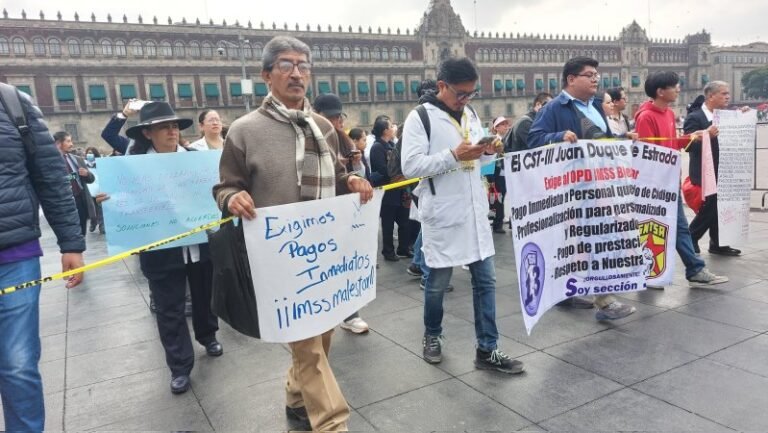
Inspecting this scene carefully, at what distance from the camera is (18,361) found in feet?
7.43

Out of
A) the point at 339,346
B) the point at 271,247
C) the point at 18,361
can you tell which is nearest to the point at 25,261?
the point at 18,361

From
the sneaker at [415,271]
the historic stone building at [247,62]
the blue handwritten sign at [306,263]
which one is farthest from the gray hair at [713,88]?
the historic stone building at [247,62]

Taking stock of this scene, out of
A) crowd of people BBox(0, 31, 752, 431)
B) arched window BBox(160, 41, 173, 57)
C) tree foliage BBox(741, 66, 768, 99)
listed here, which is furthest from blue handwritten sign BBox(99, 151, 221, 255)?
tree foliage BBox(741, 66, 768, 99)

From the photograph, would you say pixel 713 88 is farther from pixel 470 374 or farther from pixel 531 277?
pixel 470 374

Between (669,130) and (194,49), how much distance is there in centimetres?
5260

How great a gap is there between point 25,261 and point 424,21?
214 ft

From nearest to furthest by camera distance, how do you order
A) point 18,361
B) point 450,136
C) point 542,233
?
point 18,361 < point 450,136 < point 542,233

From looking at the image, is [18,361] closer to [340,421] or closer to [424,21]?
[340,421]

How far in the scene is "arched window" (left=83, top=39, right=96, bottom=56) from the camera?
4591 centimetres

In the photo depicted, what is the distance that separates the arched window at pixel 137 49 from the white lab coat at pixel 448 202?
52.0 metres

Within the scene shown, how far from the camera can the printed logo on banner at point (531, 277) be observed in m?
3.44

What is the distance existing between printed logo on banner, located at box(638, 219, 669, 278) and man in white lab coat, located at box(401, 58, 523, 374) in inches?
63.1

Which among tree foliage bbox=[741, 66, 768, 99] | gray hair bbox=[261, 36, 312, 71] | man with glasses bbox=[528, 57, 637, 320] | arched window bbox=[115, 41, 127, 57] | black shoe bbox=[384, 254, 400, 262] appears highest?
arched window bbox=[115, 41, 127, 57]

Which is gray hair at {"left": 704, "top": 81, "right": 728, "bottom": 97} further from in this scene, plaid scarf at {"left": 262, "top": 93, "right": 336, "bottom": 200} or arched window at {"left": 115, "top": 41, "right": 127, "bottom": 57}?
arched window at {"left": 115, "top": 41, "right": 127, "bottom": 57}
